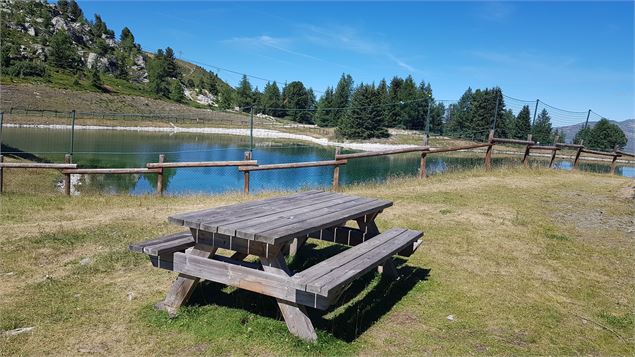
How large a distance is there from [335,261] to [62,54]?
329 feet

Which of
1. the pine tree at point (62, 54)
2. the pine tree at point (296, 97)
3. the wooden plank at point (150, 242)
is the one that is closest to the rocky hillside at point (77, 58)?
the pine tree at point (62, 54)

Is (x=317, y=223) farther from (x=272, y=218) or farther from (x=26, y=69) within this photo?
(x=26, y=69)

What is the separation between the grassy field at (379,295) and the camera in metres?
3.50

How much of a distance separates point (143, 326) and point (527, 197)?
9.32 metres

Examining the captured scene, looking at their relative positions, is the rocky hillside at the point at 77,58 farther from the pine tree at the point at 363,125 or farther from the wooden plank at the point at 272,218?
the wooden plank at the point at 272,218

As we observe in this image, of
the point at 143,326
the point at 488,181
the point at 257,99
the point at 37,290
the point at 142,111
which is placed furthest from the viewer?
the point at 257,99

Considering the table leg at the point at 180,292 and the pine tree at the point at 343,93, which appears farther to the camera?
the pine tree at the point at 343,93

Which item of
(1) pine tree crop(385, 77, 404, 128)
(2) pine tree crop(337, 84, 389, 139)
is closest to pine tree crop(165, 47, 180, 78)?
(1) pine tree crop(385, 77, 404, 128)

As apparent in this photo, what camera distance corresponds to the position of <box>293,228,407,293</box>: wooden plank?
3.27m

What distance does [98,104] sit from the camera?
66.5 meters

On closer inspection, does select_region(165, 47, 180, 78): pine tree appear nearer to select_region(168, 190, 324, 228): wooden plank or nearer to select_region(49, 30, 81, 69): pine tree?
select_region(49, 30, 81, 69): pine tree

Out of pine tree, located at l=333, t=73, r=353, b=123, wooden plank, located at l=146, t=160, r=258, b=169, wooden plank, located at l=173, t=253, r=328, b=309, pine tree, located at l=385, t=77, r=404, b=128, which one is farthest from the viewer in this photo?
pine tree, located at l=333, t=73, r=353, b=123

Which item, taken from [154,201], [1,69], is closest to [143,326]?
[154,201]

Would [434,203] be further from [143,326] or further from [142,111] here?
[142,111]
